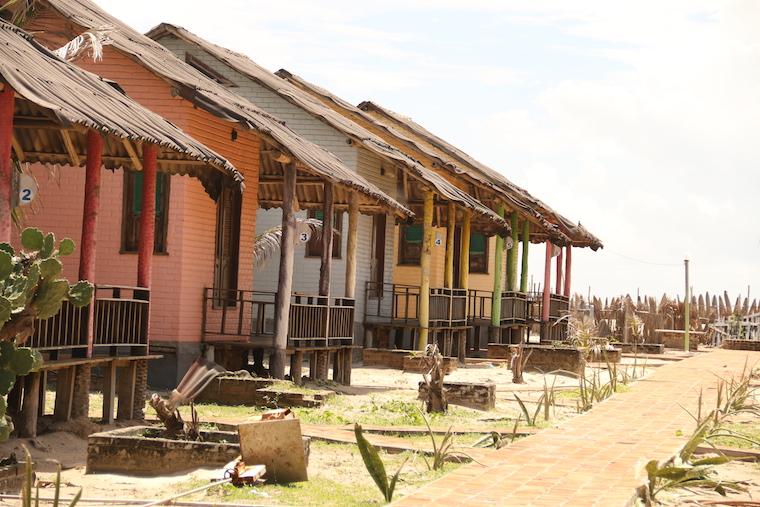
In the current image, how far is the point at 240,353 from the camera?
65.0ft

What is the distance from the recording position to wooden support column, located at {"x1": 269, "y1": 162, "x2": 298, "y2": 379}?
1866cm

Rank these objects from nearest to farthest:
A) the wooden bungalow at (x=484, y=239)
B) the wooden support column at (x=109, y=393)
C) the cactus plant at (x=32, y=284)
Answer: the cactus plant at (x=32, y=284), the wooden support column at (x=109, y=393), the wooden bungalow at (x=484, y=239)

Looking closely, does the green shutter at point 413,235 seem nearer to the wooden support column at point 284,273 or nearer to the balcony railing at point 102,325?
the wooden support column at point 284,273

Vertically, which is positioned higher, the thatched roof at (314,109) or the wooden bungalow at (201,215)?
the thatched roof at (314,109)

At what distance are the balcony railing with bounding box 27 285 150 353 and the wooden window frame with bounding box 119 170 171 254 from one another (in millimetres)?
3882

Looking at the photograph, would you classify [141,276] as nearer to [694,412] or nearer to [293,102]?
[694,412]

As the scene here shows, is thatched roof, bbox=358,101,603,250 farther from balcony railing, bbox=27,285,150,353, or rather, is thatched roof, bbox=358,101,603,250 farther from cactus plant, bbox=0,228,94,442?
cactus plant, bbox=0,228,94,442

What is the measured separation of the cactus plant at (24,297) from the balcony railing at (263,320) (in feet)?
26.0

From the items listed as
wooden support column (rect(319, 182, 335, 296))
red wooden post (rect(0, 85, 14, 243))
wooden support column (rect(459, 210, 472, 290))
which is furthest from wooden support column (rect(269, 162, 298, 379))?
wooden support column (rect(459, 210, 472, 290))

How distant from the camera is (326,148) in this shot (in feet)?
87.9

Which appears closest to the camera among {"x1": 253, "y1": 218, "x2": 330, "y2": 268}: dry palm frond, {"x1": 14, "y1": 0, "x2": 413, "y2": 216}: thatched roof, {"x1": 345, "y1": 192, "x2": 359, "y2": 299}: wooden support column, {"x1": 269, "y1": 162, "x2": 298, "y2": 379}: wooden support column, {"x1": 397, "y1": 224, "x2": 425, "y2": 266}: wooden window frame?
{"x1": 14, "y1": 0, "x2": 413, "y2": 216}: thatched roof

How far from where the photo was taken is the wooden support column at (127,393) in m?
14.8

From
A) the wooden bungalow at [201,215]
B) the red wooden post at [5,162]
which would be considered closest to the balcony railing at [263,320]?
the wooden bungalow at [201,215]

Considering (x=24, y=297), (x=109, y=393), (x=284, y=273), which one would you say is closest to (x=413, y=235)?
(x=284, y=273)
